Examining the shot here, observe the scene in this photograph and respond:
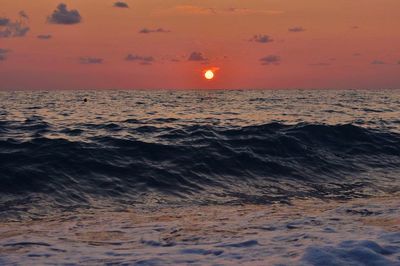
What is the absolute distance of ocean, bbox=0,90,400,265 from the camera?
757 cm

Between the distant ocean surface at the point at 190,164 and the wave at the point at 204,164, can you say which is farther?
the wave at the point at 204,164

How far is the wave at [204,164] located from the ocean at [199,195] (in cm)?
5

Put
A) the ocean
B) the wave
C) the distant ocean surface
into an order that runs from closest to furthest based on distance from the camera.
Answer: the ocean
the distant ocean surface
the wave

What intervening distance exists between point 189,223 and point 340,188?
22.1ft

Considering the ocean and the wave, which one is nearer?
the ocean

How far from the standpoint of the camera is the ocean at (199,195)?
7.57 metres

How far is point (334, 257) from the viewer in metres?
6.97

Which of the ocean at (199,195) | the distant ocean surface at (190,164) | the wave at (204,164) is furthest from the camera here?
the wave at (204,164)

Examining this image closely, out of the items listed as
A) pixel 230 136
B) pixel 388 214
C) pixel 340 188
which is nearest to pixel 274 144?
pixel 230 136

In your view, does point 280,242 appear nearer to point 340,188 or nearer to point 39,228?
point 39,228

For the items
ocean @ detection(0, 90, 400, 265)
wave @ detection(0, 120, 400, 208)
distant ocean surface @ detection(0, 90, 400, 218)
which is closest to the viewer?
ocean @ detection(0, 90, 400, 265)

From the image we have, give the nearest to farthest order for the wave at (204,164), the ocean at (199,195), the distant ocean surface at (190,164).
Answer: the ocean at (199,195) < the distant ocean surface at (190,164) < the wave at (204,164)

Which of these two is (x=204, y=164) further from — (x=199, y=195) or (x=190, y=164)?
(x=199, y=195)

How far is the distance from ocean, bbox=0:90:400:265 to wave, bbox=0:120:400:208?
50mm
